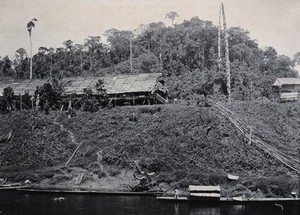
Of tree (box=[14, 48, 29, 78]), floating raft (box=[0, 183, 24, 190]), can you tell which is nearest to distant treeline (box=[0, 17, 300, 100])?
tree (box=[14, 48, 29, 78])

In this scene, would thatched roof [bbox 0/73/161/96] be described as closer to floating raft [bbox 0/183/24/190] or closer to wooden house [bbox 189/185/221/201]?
floating raft [bbox 0/183/24/190]

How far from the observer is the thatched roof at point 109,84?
138 ft

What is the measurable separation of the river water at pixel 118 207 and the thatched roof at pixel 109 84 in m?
18.5

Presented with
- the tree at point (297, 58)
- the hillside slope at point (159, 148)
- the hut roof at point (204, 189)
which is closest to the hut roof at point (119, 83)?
the hillside slope at point (159, 148)

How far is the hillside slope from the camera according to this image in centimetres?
2766

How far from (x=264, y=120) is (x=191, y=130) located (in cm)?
760

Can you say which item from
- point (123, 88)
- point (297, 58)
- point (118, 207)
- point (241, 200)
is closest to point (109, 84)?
point (123, 88)

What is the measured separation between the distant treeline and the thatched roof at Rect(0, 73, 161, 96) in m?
5.25

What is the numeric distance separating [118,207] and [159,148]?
31.2 ft

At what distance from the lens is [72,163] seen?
32344 millimetres

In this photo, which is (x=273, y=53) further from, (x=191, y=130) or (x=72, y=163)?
(x=72, y=163)

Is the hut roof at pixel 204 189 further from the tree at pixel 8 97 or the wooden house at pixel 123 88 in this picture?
the tree at pixel 8 97

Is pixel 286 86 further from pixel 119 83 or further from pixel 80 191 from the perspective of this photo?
pixel 80 191

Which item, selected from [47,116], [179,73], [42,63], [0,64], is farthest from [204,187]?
[0,64]
